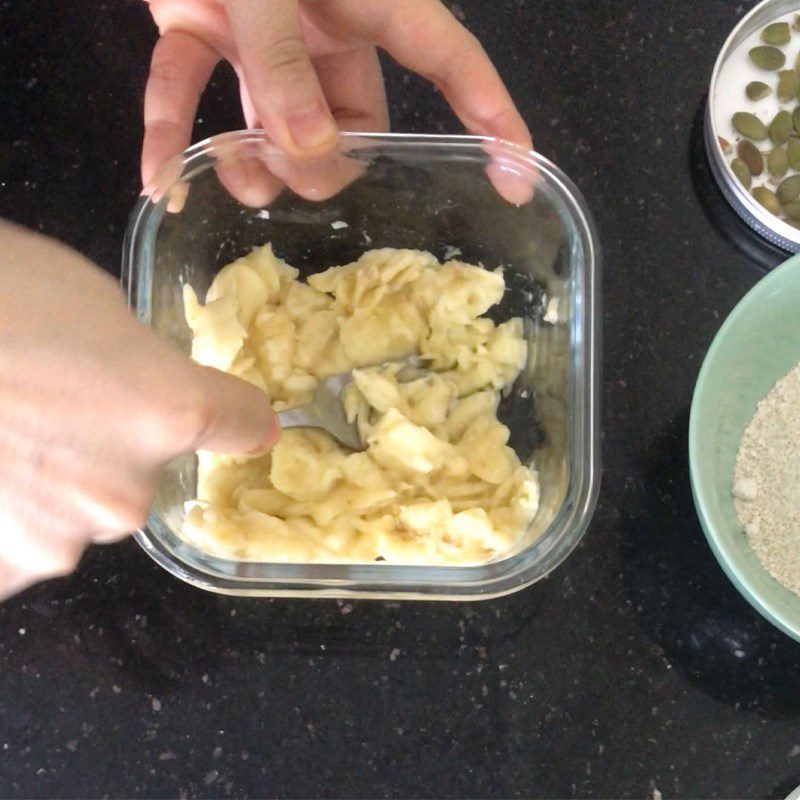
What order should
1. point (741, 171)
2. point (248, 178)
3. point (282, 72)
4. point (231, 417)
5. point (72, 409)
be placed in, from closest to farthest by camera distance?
point (72, 409) < point (231, 417) < point (282, 72) < point (248, 178) < point (741, 171)

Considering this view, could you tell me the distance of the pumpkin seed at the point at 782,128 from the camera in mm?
896

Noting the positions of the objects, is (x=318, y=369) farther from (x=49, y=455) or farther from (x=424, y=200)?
(x=49, y=455)

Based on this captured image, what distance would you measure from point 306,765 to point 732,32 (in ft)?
2.97

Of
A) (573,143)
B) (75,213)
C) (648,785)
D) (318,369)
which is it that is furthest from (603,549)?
(75,213)

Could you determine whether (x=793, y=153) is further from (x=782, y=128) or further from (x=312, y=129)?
(x=312, y=129)

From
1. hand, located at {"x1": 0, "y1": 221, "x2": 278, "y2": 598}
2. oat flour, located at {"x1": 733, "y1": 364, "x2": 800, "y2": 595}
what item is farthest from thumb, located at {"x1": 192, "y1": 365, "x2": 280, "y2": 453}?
oat flour, located at {"x1": 733, "y1": 364, "x2": 800, "y2": 595}

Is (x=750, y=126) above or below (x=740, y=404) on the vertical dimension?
above

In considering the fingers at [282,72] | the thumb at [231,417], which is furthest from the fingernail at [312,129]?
the thumb at [231,417]

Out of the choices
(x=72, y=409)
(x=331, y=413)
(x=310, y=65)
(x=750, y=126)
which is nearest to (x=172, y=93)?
(x=310, y=65)

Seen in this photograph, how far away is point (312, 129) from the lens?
67cm

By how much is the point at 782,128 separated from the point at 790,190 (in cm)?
8

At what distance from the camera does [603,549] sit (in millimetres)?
809

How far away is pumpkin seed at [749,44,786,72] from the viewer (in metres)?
0.92

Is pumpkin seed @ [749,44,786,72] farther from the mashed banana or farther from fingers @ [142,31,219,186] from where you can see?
fingers @ [142,31,219,186]
